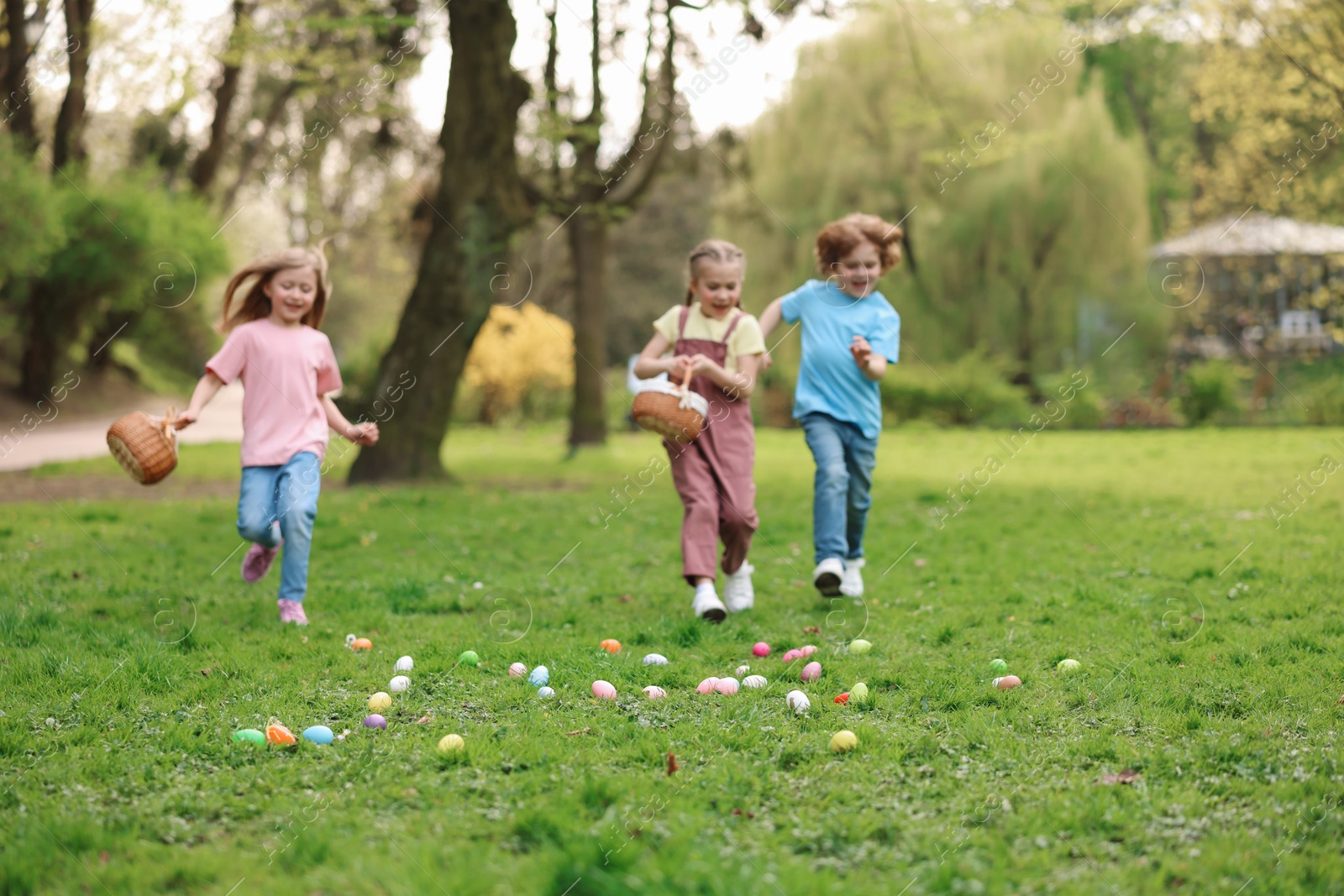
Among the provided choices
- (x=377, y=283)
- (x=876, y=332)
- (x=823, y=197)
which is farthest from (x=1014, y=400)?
(x=377, y=283)

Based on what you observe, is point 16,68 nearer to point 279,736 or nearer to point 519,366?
point 519,366

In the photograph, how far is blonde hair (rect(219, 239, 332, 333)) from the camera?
5715 mm

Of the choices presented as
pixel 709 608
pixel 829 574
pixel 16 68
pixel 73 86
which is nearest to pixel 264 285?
pixel 709 608

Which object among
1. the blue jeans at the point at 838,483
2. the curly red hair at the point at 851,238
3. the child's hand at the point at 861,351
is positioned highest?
the curly red hair at the point at 851,238

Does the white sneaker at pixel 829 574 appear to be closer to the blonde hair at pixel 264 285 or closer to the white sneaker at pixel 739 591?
the white sneaker at pixel 739 591

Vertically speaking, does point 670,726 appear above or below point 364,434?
below

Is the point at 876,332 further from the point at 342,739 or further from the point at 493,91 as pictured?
the point at 493,91

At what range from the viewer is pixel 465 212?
11.5 meters

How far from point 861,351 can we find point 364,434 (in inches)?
→ 98.8

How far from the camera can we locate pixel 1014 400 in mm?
22172

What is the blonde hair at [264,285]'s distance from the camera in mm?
5715

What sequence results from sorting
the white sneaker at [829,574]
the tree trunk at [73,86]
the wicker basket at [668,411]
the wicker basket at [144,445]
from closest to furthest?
the wicker basket at [144,445], the wicker basket at [668,411], the white sneaker at [829,574], the tree trunk at [73,86]

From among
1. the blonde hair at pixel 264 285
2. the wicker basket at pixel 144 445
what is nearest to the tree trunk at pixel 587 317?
the blonde hair at pixel 264 285

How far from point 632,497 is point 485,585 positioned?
4.99 meters
